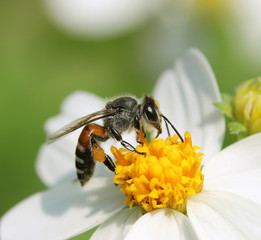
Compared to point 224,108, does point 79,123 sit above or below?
above

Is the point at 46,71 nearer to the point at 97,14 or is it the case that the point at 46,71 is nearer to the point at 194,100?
the point at 97,14

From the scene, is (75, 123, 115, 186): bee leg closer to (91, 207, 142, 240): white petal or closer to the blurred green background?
(91, 207, 142, 240): white petal

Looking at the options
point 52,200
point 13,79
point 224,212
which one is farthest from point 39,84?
point 224,212

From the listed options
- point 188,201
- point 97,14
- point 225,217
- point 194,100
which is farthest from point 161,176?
point 97,14

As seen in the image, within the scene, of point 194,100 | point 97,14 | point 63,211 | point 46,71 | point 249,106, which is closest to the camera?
point 249,106

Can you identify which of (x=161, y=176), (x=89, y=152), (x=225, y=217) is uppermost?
(x=89, y=152)

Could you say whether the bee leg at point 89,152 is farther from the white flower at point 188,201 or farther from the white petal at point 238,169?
the white petal at point 238,169
